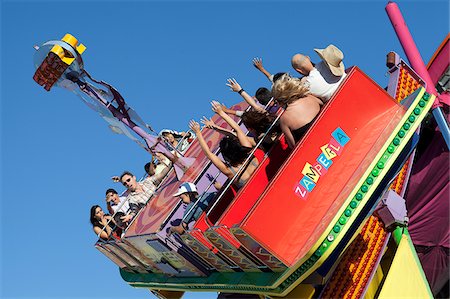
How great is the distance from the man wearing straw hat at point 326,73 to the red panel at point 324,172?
198mm

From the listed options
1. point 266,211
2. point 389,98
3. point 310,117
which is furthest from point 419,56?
point 266,211

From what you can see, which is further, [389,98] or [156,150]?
[156,150]

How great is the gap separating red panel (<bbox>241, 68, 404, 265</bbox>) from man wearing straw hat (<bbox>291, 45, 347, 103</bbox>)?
0.65 ft

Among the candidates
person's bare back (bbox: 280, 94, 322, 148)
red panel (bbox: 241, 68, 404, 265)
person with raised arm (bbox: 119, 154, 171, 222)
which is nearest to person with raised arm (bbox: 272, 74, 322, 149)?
person's bare back (bbox: 280, 94, 322, 148)

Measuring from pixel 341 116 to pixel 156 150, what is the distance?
3179 mm

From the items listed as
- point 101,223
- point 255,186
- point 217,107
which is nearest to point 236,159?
point 255,186

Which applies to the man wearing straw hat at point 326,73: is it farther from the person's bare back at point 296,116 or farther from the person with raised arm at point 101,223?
the person with raised arm at point 101,223

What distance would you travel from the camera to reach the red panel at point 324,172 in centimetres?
620

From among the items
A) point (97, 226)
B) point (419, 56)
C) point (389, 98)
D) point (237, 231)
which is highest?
point (419, 56)

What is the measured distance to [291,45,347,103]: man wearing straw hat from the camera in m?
6.77

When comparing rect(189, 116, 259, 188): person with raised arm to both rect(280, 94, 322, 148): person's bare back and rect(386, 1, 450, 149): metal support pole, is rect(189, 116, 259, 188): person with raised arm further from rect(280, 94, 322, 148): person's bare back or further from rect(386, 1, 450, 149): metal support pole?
rect(386, 1, 450, 149): metal support pole

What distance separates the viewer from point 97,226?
31.3ft

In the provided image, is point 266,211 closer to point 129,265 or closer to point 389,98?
point 389,98

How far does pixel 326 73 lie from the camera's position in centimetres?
686
